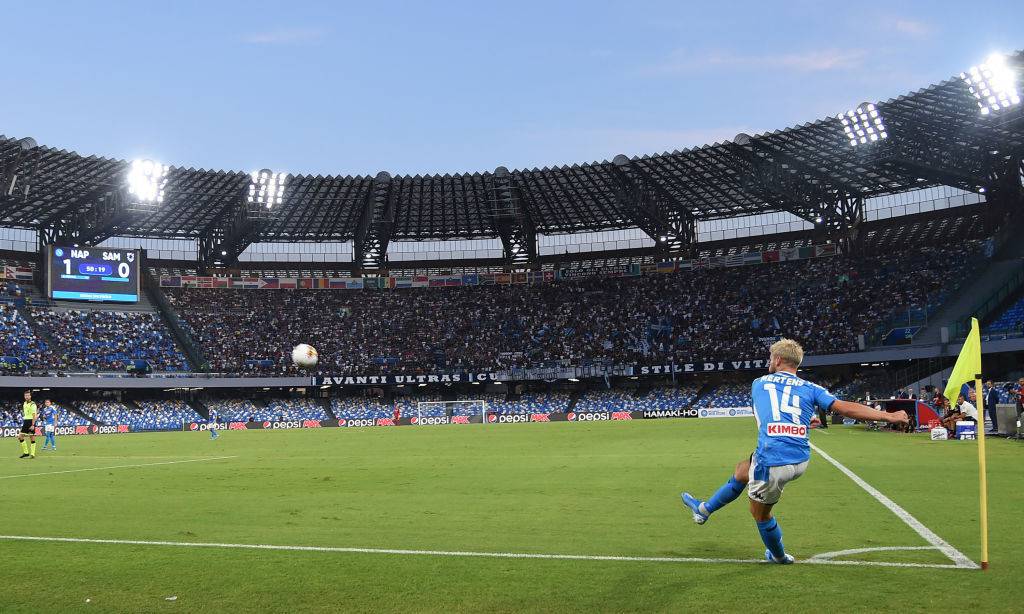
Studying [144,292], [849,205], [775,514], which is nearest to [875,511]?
[775,514]

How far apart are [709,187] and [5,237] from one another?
59325mm

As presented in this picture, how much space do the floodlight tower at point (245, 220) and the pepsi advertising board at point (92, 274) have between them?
309 inches

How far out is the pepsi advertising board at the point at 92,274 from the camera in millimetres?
68312

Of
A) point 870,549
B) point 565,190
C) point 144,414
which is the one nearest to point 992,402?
point 870,549

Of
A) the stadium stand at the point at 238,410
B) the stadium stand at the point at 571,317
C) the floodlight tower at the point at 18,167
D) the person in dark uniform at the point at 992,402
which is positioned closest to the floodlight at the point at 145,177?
the floodlight tower at the point at 18,167

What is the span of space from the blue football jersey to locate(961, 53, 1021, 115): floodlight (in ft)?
145

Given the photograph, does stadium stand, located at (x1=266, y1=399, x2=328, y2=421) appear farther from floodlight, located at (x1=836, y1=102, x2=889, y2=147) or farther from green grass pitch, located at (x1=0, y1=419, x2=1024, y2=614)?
green grass pitch, located at (x1=0, y1=419, x2=1024, y2=614)

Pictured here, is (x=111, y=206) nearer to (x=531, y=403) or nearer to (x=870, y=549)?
(x=531, y=403)

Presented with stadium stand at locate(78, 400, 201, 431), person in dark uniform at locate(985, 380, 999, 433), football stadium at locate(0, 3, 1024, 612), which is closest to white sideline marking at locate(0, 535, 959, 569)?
football stadium at locate(0, 3, 1024, 612)

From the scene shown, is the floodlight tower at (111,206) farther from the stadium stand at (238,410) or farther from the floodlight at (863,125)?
the floodlight at (863,125)

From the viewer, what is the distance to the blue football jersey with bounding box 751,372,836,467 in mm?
7336

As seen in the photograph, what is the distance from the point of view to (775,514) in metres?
11.0

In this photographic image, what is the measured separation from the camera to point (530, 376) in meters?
73.4

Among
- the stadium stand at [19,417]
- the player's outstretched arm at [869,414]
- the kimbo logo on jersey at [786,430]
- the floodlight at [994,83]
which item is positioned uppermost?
the floodlight at [994,83]
